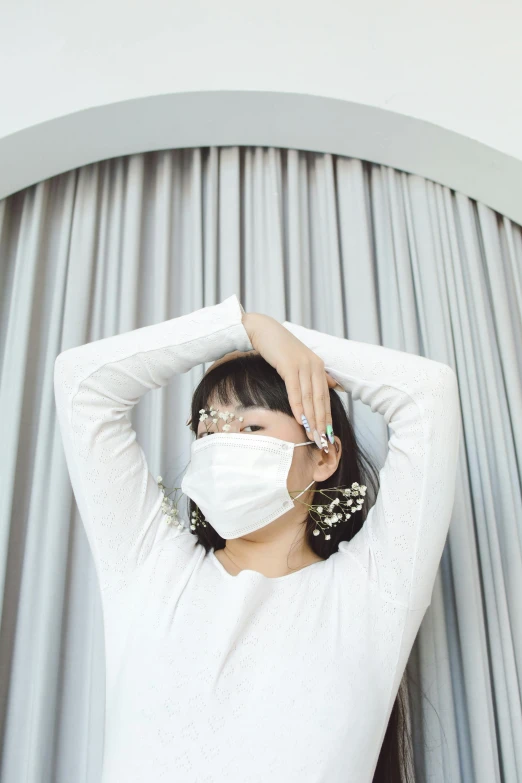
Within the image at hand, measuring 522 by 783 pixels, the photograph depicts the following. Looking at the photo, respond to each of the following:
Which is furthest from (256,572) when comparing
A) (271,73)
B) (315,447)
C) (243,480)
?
(271,73)

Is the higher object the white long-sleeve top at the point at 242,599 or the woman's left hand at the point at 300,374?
the woman's left hand at the point at 300,374

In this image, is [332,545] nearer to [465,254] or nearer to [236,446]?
[236,446]

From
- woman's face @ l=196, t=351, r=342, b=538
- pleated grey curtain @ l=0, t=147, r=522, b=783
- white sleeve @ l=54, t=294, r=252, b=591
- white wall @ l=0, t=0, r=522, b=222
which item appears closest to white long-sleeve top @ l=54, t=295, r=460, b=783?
white sleeve @ l=54, t=294, r=252, b=591

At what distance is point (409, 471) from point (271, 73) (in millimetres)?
1151

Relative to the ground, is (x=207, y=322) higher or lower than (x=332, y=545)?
higher

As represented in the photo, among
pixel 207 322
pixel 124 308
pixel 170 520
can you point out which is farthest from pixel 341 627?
pixel 124 308

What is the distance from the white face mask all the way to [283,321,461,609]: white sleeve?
0.17 m

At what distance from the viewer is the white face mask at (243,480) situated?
50.0 inches

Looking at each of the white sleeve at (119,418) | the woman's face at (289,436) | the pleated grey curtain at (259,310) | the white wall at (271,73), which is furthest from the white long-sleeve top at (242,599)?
the white wall at (271,73)

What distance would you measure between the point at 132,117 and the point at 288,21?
49 centimetres

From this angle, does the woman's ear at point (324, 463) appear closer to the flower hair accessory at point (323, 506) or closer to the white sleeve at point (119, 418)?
the flower hair accessory at point (323, 506)

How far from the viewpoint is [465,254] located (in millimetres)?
1971

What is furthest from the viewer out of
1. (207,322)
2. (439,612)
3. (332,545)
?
(439,612)

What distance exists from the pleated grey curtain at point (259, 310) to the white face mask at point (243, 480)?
502 millimetres
